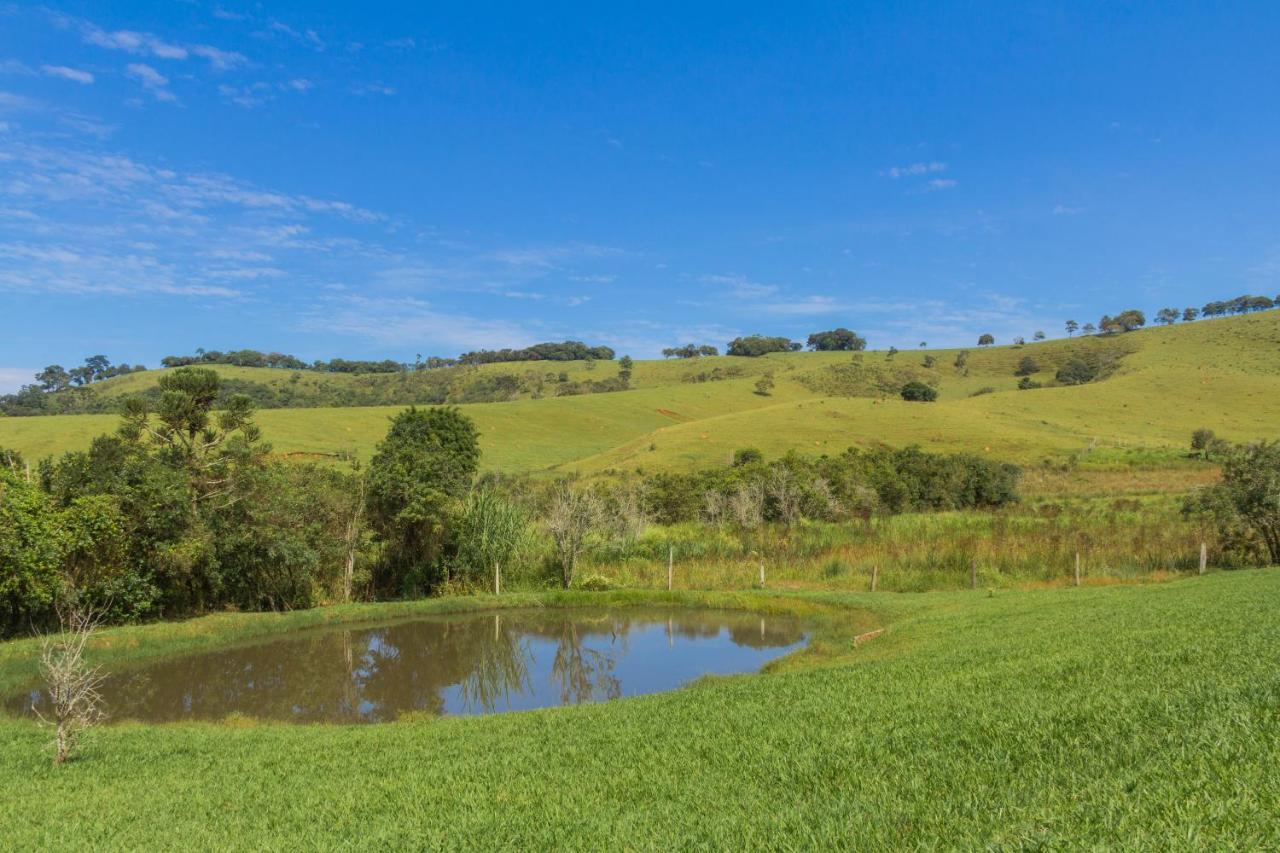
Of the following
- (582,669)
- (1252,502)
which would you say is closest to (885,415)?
(1252,502)

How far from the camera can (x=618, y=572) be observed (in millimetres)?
32156

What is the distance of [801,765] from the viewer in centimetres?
705

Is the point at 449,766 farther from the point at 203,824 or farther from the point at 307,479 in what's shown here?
the point at 307,479

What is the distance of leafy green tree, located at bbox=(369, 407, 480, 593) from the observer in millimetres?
29484

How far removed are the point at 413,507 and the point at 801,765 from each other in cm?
2442

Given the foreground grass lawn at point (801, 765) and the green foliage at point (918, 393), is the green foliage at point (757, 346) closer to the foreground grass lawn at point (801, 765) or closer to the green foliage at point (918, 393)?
the green foliage at point (918, 393)

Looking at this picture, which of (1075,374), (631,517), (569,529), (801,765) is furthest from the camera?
(1075,374)

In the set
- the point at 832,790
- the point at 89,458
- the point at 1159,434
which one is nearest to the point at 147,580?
the point at 89,458

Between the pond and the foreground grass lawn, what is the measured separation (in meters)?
3.55

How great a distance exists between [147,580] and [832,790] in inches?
898

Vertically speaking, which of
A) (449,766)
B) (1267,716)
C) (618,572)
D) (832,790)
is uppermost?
(1267,716)

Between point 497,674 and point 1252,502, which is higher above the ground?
point 1252,502

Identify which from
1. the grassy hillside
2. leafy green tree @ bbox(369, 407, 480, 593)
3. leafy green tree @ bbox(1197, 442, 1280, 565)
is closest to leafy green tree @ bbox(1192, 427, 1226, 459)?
the grassy hillside

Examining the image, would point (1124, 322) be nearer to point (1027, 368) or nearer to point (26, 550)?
point (1027, 368)
